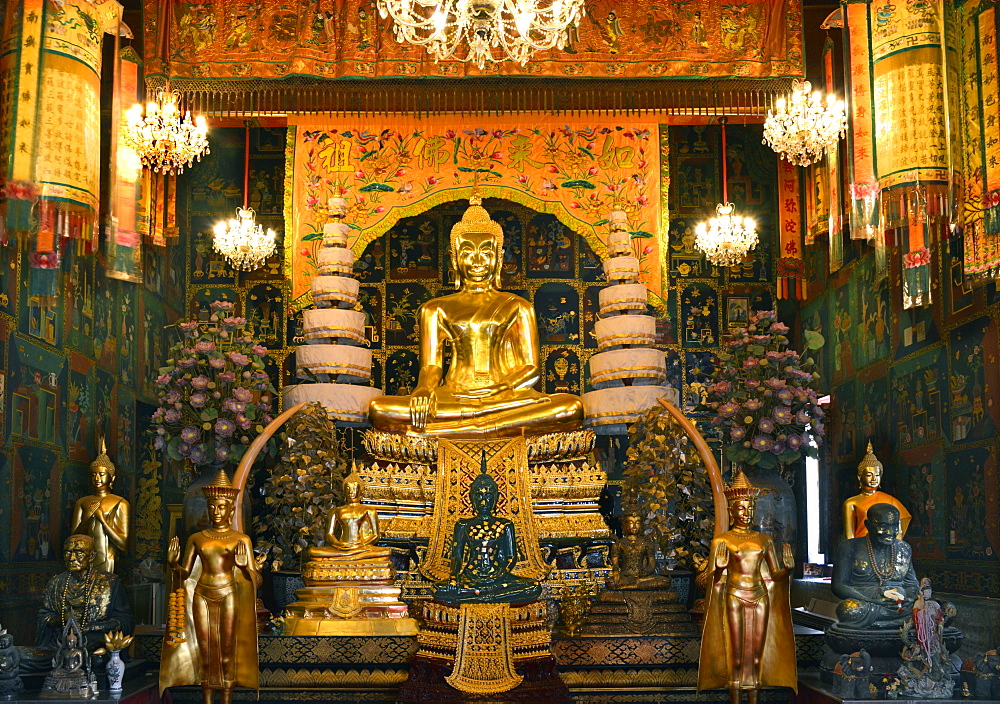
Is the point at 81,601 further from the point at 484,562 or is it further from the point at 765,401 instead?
the point at 765,401

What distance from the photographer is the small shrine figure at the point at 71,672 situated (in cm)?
473

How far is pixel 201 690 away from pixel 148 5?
4542 millimetres

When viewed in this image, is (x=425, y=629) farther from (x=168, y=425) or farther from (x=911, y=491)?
(x=911, y=491)

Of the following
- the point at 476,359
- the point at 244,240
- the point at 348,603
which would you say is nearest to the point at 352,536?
the point at 348,603

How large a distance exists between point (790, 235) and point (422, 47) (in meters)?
3.30

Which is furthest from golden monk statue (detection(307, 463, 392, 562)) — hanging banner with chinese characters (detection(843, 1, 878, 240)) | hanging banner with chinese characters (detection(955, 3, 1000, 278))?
hanging banner with chinese characters (detection(955, 3, 1000, 278))

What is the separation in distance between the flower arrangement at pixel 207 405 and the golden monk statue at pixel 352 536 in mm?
1090

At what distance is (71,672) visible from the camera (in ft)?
15.6

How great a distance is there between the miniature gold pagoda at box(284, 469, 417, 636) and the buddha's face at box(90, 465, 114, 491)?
3.66 feet

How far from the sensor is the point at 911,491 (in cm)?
648

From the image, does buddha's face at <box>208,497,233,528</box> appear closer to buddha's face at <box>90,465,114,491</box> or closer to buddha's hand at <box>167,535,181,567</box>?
buddha's hand at <box>167,535,181,567</box>

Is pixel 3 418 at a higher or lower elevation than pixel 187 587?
higher

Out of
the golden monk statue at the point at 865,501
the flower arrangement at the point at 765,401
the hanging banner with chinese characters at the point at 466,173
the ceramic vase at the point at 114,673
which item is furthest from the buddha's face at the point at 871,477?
the ceramic vase at the point at 114,673

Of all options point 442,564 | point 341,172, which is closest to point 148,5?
point 341,172
